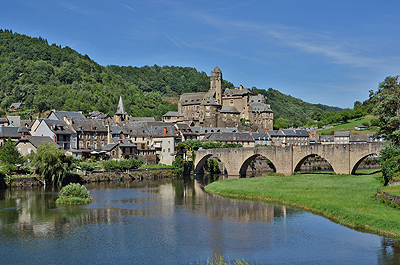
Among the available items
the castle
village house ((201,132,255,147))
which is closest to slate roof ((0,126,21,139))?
village house ((201,132,255,147))

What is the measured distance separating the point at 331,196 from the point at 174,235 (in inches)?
802

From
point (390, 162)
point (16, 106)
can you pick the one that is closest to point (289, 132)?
point (390, 162)

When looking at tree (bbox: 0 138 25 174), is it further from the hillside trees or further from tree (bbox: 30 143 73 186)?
the hillside trees

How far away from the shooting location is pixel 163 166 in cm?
8500

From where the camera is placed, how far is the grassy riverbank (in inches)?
1369

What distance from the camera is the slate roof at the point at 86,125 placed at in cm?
8900

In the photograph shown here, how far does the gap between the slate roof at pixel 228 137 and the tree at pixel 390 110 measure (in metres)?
50.1

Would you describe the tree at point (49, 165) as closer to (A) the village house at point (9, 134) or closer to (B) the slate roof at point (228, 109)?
(A) the village house at point (9, 134)

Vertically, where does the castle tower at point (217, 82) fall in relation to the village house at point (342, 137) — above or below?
above

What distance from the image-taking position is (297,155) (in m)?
71.7

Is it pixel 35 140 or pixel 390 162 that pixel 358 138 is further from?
pixel 35 140

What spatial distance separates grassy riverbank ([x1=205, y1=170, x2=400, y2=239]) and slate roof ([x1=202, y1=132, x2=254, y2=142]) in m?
41.4

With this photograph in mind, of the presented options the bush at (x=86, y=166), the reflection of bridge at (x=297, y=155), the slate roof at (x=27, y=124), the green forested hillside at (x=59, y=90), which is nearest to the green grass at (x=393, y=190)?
the reflection of bridge at (x=297, y=155)

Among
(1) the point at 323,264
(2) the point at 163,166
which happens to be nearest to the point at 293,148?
(2) the point at 163,166
